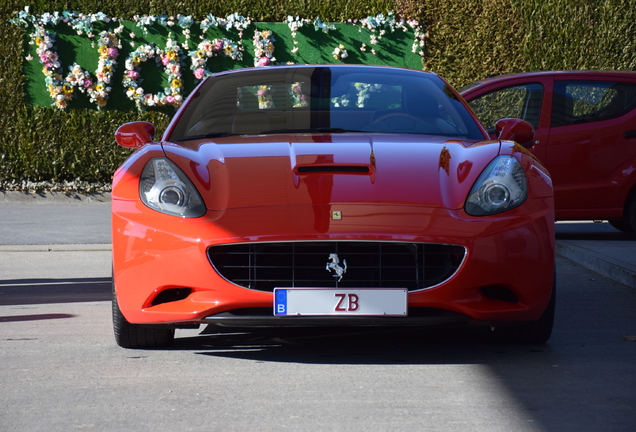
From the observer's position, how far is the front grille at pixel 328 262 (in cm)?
378

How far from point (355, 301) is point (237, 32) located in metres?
10.3

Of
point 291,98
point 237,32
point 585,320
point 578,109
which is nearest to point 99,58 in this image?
point 237,32

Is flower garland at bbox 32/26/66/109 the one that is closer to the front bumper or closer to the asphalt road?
the asphalt road

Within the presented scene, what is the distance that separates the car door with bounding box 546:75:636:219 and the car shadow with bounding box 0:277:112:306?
13.6 ft

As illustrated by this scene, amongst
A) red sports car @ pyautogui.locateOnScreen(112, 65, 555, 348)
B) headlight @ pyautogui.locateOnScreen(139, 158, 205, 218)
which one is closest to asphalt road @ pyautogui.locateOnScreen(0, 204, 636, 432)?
red sports car @ pyautogui.locateOnScreen(112, 65, 555, 348)

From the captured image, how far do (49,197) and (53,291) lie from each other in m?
7.52

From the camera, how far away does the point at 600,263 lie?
6875 mm

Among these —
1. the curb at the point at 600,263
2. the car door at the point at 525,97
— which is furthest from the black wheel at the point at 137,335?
the car door at the point at 525,97

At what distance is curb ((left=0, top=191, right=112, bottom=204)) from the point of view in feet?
43.4

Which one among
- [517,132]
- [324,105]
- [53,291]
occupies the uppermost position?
[324,105]

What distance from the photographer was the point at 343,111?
4945 mm

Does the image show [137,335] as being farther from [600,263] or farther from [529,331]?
[600,263]

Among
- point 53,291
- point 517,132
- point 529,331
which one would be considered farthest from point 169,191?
point 53,291

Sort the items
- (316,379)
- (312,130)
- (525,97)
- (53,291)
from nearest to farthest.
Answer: (316,379) → (312,130) → (53,291) → (525,97)
